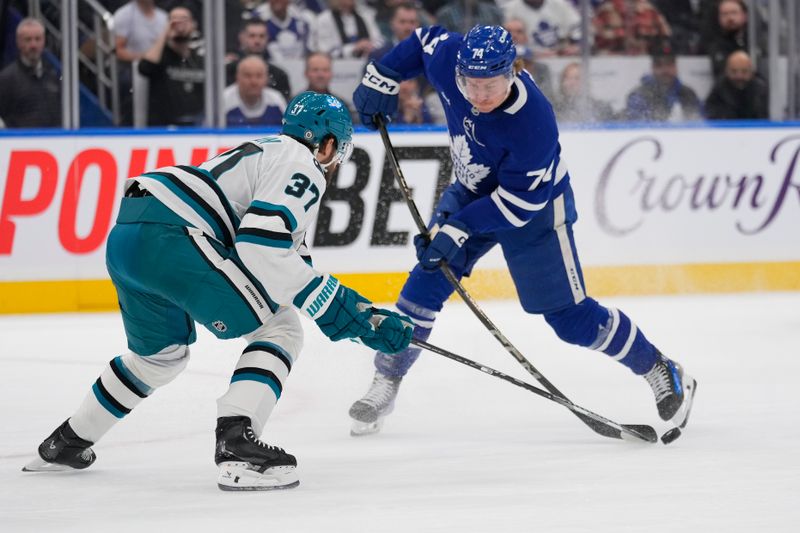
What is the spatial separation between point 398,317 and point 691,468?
84cm

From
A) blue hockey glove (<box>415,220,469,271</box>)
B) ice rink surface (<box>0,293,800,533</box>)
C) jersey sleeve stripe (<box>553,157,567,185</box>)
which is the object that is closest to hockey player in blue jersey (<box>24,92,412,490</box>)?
ice rink surface (<box>0,293,800,533</box>)

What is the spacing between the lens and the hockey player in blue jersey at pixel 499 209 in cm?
348

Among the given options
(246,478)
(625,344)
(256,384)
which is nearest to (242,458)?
(246,478)

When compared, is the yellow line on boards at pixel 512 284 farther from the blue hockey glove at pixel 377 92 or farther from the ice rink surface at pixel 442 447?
the blue hockey glove at pixel 377 92

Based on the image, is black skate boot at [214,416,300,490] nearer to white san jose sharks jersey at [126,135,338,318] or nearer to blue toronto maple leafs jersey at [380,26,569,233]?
white san jose sharks jersey at [126,135,338,318]

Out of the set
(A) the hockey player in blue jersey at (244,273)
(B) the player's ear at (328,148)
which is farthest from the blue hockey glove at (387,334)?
(B) the player's ear at (328,148)

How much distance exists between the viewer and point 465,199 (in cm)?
384

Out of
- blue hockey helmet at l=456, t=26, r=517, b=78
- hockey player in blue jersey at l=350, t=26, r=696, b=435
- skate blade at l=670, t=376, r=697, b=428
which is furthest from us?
skate blade at l=670, t=376, r=697, b=428

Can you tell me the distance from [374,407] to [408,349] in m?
0.20

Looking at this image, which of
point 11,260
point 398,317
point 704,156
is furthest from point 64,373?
point 704,156

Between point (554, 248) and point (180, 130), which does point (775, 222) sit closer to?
point (180, 130)

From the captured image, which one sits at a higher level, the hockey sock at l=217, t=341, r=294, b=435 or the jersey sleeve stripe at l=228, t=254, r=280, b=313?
the jersey sleeve stripe at l=228, t=254, r=280, b=313

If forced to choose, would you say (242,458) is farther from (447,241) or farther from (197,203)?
(447,241)

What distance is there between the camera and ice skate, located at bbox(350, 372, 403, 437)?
3770mm
